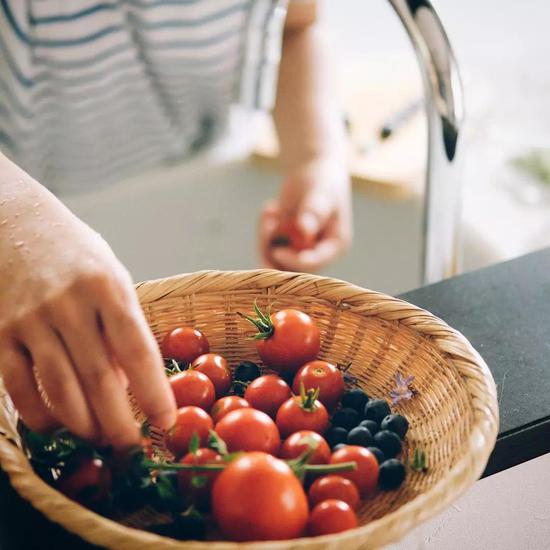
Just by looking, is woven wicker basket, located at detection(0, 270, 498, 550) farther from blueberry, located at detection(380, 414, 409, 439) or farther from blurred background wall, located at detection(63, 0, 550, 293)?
blurred background wall, located at detection(63, 0, 550, 293)

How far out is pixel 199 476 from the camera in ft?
1.48

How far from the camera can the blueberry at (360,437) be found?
53 centimetres

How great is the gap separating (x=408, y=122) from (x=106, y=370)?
3.73ft

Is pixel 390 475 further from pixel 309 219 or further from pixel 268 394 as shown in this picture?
pixel 309 219

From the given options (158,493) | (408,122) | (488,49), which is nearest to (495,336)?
(158,493)

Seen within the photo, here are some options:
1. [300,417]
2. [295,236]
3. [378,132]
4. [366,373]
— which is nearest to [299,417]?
[300,417]

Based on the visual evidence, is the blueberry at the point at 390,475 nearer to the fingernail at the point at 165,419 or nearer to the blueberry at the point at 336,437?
the blueberry at the point at 336,437

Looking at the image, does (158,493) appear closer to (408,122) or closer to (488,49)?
(408,122)

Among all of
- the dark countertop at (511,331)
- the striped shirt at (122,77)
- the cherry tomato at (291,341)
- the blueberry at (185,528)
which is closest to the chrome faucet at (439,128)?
the dark countertop at (511,331)

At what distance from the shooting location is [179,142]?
135 centimetres

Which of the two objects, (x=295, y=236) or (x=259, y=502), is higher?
(x=259, y=502)

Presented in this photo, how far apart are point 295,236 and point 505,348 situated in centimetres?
49

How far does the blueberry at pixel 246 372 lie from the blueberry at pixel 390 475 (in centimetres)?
15

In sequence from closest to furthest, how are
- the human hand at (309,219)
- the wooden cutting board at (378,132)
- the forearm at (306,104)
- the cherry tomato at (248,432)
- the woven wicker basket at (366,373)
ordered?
the woven wicker basket at (366,373)
the cherry tomato at (248,432)
the human hand at (309,219)
the forearm at (306,104)
the wooden cutting board at (378,132)
